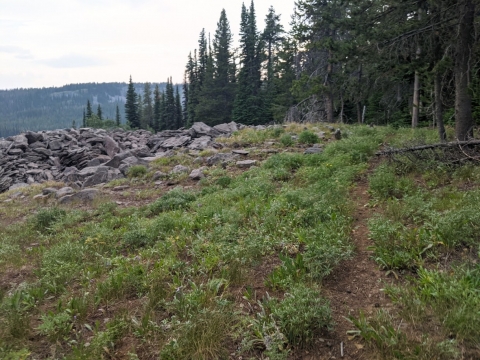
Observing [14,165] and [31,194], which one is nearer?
[31,194]

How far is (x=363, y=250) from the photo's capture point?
4.93 metres

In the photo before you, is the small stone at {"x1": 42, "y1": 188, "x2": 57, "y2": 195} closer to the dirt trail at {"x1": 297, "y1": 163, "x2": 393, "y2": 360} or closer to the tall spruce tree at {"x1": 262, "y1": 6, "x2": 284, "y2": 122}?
the dirt trail at {"x1": 297, "y1": 163, "x2": 393, "y2": 360}

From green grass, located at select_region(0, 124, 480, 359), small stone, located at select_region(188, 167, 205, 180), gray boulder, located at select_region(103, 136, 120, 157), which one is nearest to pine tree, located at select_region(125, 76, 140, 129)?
gray boulder, located at select_region(103, 136, 120, 157)

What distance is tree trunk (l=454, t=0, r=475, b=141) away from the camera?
7.98m

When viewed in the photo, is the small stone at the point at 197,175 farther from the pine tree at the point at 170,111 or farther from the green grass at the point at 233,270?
the pine tree at the point at 170,111

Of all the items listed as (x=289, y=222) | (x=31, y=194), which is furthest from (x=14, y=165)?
(x=289, y=222)

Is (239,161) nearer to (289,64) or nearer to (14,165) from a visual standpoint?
(14,165)

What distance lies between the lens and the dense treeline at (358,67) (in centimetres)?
869

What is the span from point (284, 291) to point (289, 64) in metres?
38.1

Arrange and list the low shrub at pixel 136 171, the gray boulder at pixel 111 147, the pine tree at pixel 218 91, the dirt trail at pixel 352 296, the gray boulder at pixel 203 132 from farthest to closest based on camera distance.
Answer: the pine tree at pixel 218 91
the gray boulder at pixel 203 132
the gray boulder at pixel 111 147
the low shrub at pixel 136 171
the dirt trail at pixel 352 296

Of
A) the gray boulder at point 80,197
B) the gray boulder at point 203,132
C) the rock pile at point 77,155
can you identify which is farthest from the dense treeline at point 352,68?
the gray boulder at point 80,197

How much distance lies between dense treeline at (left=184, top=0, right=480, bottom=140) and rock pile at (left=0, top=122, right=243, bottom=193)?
741 centimetres

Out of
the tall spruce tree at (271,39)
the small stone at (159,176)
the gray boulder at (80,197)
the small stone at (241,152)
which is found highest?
the tall spruce tree at (271,39)

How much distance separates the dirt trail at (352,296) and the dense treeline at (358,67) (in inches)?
239
